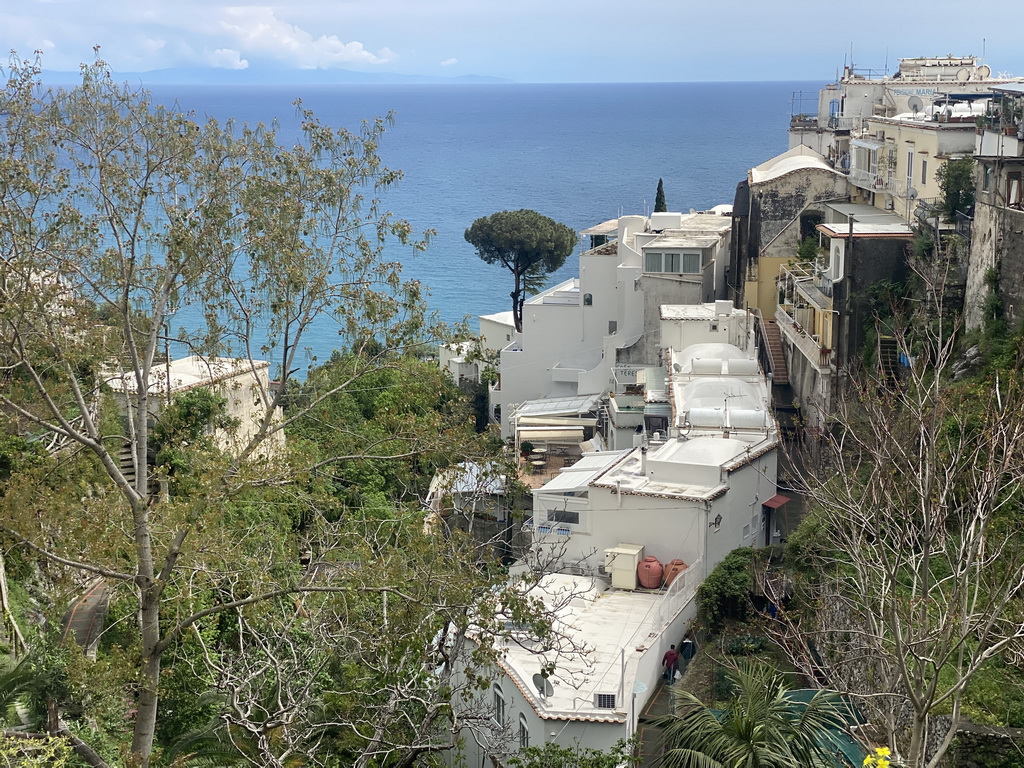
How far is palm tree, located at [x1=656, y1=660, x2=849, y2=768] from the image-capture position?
1180 cm

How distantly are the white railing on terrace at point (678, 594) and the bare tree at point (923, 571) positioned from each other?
3.19 m

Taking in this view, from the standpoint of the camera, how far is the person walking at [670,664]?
18.5 metres

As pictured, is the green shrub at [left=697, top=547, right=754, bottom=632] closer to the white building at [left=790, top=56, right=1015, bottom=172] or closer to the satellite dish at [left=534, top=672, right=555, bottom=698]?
the satellite dish at [left=534, top=672, right=555, bottom=698]

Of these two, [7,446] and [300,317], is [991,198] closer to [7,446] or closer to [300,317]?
[300,317]

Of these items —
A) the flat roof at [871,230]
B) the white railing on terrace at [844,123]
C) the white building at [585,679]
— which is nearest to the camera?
the white building at [585,679]

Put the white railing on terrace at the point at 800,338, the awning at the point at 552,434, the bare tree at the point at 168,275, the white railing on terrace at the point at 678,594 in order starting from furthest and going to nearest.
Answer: the awning at the point at 552,434 < the white railing on terrace at the point at 800,338 < the white railing on terrace at the point at 678,594 < the bare tree at the point at 168,275

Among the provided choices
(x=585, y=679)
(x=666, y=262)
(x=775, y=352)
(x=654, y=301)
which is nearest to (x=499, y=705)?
(x=585, y=679)

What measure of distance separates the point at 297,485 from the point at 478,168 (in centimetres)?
16332

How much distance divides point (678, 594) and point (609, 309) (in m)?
20.3

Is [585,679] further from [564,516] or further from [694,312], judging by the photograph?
[694,312]

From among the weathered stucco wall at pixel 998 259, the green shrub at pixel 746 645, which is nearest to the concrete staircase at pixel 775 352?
the weathered stucco wall at pixel 998 259

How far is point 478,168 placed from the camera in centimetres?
17475

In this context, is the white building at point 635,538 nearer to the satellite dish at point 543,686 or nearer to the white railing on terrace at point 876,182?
the satellite dish at point 543,686

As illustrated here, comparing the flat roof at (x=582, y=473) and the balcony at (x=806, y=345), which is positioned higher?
the balcony at (x=806, y=345)
